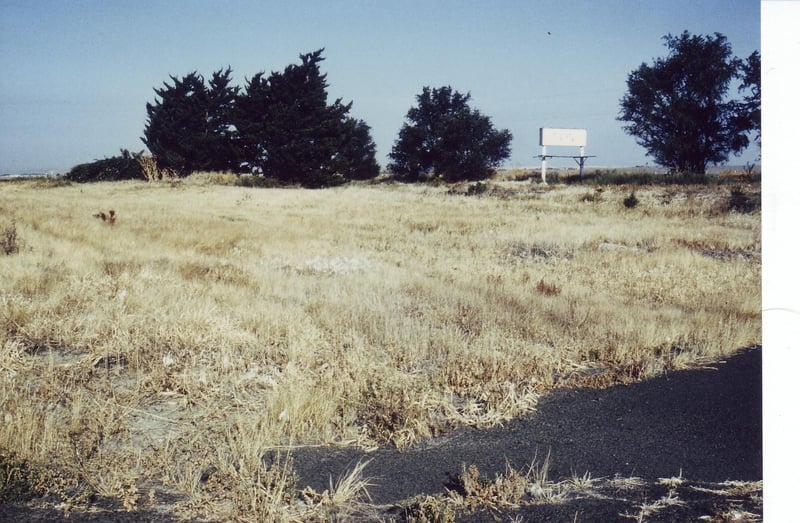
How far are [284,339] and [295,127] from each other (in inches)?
961

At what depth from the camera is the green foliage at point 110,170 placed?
25828 millimetres

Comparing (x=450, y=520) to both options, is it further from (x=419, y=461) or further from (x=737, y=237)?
(x=737, y=237)

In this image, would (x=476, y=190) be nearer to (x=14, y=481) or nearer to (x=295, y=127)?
(x=295, y=127)

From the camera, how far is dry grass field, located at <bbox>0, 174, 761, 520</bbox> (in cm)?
324

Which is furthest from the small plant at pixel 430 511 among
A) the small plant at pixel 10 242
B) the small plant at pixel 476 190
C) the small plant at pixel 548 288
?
the small plant at pixel 476 190

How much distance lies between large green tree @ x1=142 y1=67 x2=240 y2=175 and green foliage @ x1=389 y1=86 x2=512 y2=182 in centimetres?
1979

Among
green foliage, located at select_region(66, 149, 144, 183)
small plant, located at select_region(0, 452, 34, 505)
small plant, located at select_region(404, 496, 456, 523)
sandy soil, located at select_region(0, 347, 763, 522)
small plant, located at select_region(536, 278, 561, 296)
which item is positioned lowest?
sandy soil, located at select_region(0, 347, 763, 522)

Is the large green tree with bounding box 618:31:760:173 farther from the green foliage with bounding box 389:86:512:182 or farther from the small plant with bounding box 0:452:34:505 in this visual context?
the green foliage with bounding box 389:86:512:182

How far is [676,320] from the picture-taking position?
21.5 ft

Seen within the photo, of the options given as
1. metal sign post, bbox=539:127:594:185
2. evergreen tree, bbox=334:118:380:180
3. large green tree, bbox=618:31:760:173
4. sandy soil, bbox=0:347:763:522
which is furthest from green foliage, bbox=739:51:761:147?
evergreen tree, bbox=334:118:380:180

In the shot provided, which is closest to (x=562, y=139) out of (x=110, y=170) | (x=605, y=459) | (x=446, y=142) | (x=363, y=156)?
(x=446, y=142)

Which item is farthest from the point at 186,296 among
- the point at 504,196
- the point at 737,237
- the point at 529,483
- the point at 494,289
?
the point at 504,196

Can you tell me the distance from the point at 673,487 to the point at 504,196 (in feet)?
77.5

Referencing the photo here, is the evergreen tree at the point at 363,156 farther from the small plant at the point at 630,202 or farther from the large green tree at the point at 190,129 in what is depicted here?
the small plant at the point at 630,202
